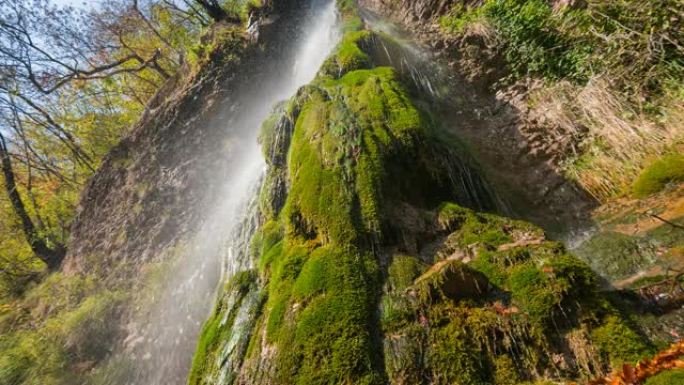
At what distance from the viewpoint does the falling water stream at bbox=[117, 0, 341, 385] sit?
7012mm

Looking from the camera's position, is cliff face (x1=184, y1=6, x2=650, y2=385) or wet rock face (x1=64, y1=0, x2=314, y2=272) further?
wet rock face (x1=64, y1=0, x2=314, y2=272)

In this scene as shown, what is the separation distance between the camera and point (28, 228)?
40.8 ft

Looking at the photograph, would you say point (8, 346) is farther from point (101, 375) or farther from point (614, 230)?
point (614, 230)

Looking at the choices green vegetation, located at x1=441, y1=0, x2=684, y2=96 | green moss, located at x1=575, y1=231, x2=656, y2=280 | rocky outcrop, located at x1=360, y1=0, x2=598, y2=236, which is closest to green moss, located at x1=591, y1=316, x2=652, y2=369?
green moss, located at x1=575, y1=231, x2=656, y2=280

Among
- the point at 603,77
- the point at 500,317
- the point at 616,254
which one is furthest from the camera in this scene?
the point at 603,77

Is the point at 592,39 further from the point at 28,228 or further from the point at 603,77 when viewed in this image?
the point at 28,228

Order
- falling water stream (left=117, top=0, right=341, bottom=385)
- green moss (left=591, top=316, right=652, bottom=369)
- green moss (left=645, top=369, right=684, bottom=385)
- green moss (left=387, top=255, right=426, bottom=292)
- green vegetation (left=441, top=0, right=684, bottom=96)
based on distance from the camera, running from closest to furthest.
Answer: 1. green moss (left=645, top=369, right=684, bottom=385)
2. green moss (left=591, top=316, right=652, bottom=369)
3. green moss (left=387, top=255, right=426, bottom=292)
4. green vegetation (left=441, top=0, right=684, bottom=96)
5. falling water stream (left=117, top=0, right=341, bottom=385)

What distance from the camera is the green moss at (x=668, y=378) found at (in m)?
1.79

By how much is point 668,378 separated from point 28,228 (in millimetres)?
17112

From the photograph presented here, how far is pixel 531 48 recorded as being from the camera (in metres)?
6.59

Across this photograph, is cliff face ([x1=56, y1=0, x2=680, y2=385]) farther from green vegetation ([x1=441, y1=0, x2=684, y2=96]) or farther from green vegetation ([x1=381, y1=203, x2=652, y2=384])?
green vegetation ([x1=441, y1=0, x2=684, y2=96])

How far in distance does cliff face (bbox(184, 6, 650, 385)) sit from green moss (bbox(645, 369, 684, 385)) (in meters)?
0.40

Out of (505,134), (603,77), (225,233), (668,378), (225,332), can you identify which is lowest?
(505,134)

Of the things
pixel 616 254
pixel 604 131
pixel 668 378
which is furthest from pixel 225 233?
pixel 668 378
